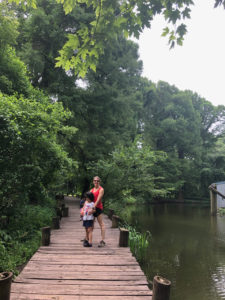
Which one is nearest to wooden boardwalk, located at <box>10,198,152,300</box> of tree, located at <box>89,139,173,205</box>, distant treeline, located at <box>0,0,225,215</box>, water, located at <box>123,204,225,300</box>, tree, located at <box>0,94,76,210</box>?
tree, located at <box>0,94,76,210</box>

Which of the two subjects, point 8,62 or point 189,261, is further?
point 8,62

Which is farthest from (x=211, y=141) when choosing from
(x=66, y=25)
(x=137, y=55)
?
(x=66, y=25)

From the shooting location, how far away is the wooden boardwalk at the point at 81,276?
3.63 meters

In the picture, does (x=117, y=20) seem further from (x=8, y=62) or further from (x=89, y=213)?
(x=8, y=62)

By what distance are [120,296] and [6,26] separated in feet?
34.0

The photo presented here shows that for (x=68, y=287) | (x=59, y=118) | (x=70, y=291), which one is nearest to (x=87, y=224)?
(x=68, y=287)

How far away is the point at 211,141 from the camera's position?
4328 centimetres

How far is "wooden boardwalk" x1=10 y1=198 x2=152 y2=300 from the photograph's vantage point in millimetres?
3633

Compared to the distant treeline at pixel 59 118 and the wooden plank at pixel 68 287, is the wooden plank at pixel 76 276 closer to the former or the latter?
the wooden plank at pixel 68 287

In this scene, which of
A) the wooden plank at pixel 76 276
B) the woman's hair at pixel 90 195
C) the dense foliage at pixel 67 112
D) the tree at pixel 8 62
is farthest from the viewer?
the tree at pixel 8 62

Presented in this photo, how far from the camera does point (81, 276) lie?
4.31 meters

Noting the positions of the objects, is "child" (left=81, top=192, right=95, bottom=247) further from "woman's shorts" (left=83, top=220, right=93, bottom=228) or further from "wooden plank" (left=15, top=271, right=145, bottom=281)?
"wooden plank" (left=15, top=271, right=145, bottom=281)

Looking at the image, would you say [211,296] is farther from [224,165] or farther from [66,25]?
[224,165]

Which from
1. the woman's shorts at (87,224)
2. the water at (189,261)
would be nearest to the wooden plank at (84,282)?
the woman's shorts at (87,224)
